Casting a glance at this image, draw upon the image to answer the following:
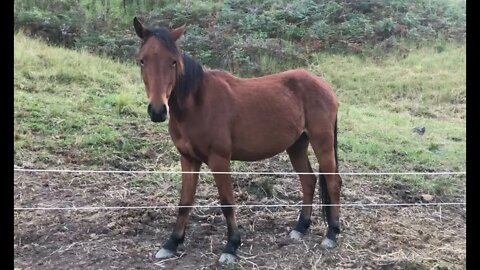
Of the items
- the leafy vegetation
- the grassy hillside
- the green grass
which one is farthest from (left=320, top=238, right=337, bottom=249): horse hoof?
the leafy vegetation

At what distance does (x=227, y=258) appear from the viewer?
4.56 meters

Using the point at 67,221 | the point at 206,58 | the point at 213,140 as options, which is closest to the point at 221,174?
the point at 213,140

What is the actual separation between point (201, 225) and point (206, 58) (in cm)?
734

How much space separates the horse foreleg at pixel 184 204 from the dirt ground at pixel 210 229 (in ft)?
0.31

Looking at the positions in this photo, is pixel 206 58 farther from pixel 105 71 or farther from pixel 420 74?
pixel 420 74

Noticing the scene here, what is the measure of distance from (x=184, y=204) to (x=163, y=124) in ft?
10.1

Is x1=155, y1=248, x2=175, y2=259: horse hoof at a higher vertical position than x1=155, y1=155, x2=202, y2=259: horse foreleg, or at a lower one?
lower

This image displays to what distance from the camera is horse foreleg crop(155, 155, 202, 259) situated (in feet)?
15.2

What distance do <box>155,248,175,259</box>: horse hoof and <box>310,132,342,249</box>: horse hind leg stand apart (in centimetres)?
135

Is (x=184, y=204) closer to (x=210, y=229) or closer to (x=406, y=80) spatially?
(x=210, y=229)

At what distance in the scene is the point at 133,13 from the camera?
14.2 meters

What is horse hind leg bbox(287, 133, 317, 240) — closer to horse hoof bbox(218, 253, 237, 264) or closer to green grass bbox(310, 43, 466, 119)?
horse hoof bbox(218, 253, 237, 264)

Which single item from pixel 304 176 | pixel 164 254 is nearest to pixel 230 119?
pixel 304 176

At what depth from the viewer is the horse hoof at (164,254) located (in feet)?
15.1
